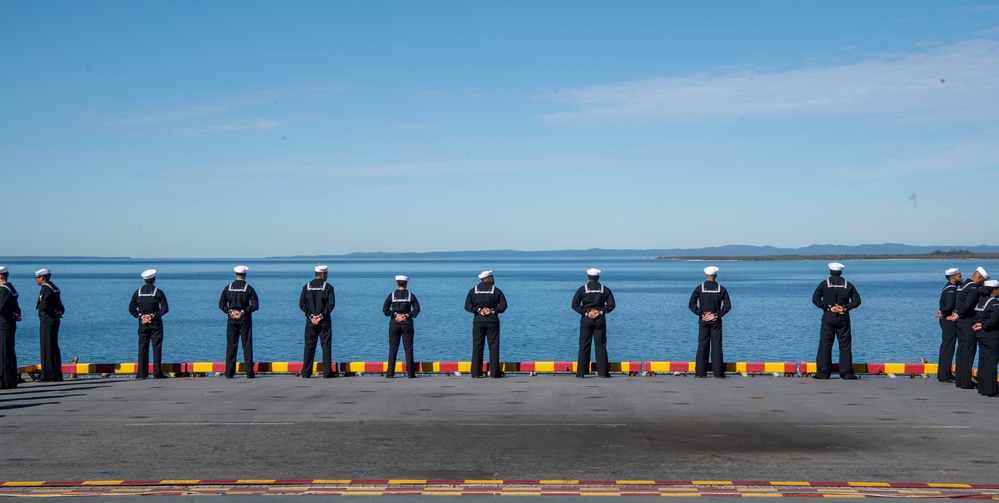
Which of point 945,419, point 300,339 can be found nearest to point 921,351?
point 300,339

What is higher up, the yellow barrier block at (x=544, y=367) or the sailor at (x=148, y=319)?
the sailor at (x=148, y=319)

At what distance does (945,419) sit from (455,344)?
40.1 meters

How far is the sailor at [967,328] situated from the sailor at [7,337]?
17.1m

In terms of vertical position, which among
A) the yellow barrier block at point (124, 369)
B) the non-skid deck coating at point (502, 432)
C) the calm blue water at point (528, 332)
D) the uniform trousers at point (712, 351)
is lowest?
the calm blue water at point (528, 332)

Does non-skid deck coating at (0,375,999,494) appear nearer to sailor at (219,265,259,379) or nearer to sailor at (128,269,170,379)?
Result: sailor at (219,265,259,379)

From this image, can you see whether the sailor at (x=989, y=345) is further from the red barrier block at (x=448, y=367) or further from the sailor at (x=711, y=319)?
the red barrier block at (x=448, y=367)

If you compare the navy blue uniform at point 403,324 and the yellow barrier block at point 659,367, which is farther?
the yellow barrier block at point 659,367

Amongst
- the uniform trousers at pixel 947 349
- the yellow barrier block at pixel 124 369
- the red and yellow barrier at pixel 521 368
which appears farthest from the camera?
the yellow barrier block at pixel 124 369

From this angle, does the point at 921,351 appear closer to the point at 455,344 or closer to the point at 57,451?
the point at 455,344

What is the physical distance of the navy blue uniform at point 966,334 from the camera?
18922mm

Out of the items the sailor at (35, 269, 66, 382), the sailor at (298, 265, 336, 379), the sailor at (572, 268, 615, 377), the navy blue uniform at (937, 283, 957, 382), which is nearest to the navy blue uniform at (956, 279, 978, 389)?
the navy blue uniform at (937, 283, 957, 382)

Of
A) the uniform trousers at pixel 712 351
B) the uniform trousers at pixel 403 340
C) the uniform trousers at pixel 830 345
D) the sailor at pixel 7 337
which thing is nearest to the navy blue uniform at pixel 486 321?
the uniform trousers at pixel 403 340

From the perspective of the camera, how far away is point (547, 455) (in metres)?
12.5

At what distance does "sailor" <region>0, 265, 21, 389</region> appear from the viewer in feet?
63.9
